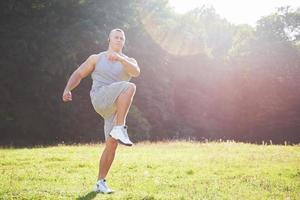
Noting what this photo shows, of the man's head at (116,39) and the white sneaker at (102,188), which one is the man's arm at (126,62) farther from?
the white sneaker at (102,188)

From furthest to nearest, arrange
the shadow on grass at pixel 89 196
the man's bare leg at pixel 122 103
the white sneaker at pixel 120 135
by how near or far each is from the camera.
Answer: the man's bare leg at pixel 122 103 < the white sneaker at pixel 120 135 < the shadow on grass at pixel 89 196

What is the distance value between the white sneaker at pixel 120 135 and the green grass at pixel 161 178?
810mm

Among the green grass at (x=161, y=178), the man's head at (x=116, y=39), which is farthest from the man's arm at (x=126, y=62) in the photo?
the green grass at (x=161, y=178)

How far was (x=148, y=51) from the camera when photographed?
121 feet

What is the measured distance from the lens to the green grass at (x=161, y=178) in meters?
7.27

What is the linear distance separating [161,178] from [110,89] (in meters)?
2.49

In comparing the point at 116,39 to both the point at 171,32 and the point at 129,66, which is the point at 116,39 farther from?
the point at 171,32

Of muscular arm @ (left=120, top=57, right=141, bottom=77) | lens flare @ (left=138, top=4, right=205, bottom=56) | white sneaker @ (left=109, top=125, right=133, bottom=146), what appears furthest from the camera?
lens flare @ (left=138, top=4, right=205, bottom=56)

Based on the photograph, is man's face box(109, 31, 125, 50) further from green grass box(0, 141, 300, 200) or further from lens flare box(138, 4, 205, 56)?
lens flare box(138, 4, 205, 56)

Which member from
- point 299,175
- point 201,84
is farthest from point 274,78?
point 299,175

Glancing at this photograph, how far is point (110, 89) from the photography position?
734 cm

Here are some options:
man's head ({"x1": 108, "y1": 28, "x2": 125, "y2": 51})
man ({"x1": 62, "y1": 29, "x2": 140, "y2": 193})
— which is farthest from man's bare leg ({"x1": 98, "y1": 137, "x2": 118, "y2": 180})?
man's head ({"x1": 108, "y1": 28, "x2": 125, "y2": 51})

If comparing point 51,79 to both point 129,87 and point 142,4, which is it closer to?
point 142,4

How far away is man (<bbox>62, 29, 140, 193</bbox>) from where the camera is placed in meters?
7.29
